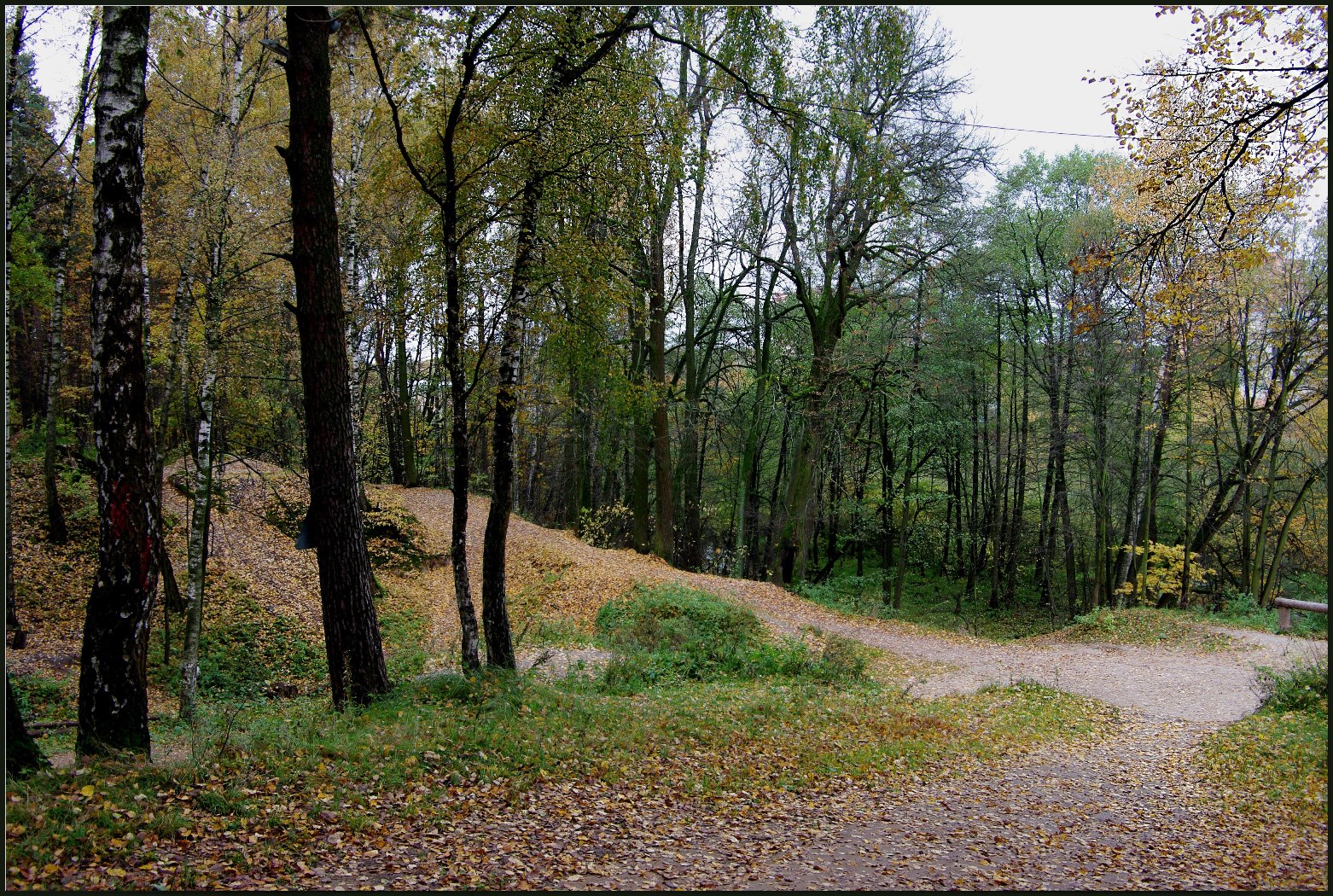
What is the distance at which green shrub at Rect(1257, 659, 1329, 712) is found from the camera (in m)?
8.30

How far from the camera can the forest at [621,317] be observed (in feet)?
21.9

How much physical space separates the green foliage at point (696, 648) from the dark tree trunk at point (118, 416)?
5.49m

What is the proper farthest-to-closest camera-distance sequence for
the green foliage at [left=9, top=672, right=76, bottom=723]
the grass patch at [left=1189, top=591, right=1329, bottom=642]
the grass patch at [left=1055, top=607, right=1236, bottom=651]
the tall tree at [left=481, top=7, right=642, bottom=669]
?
the grass patch at [left=1189, top=591, right=1329, bottom=642] < the grass patch at [left=1055, top=607, right=1236, bottom=651] < the green foliage at [left=9, top=672, right=76, bottom=723] < the tall tree at [left=481, top=7, right=642, bottom=669]

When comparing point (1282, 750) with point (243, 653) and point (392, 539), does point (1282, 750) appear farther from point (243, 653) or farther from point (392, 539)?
point (392, 539)

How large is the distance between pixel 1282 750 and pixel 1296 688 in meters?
2.51

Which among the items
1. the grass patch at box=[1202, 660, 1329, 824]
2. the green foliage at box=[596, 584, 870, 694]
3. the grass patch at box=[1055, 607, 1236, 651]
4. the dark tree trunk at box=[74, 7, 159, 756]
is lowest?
the grass patch at box=[1055, 607, 1236, 651]

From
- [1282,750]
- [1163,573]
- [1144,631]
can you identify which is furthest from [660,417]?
[1282,750]

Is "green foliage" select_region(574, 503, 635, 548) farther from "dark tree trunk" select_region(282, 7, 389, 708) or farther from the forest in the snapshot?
"dark tree trunk" select_region(282, 7, 389, 708)

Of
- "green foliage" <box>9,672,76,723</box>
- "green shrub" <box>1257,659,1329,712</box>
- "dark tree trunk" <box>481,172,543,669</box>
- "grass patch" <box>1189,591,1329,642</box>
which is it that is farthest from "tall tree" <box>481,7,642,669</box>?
"grass patch" <box>1189,591,1329,642</box>

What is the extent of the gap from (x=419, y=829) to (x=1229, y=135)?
8.52 metres

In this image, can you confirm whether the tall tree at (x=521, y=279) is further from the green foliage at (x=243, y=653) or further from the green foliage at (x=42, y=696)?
the green foliage at (x=42, y=696)

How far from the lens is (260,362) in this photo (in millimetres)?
13430

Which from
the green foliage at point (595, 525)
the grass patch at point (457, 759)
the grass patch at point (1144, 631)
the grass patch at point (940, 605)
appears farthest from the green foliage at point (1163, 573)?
the green foliage at point (595, 525)

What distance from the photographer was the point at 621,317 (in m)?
12.3
